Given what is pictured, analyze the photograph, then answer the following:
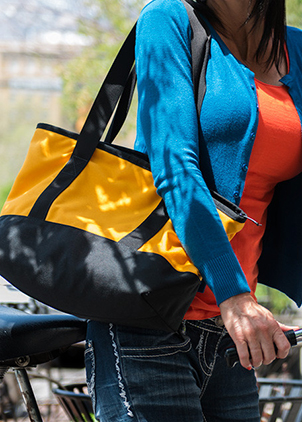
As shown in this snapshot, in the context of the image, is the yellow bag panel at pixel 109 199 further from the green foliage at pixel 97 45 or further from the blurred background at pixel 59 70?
the green foliage at pixel 97 45

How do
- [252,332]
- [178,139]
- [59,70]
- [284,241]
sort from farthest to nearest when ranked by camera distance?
[59,70] → [284,241] → [178,139] → [252,332]

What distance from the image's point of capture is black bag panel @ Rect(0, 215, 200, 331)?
4.00ft

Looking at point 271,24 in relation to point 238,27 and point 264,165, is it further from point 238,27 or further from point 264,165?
point 264,165

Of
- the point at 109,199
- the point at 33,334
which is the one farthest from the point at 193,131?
the point at 33,334

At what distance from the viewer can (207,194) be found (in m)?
1.26

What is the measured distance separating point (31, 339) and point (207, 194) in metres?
0.68

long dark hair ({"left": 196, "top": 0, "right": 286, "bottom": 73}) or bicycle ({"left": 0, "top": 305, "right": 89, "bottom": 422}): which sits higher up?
long dark hair ({"left": 196, "top": 0, "right": 286, "bottom": 73})

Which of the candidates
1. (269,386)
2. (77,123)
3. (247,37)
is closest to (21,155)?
(77,123)

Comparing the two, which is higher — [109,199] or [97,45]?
[109,199]

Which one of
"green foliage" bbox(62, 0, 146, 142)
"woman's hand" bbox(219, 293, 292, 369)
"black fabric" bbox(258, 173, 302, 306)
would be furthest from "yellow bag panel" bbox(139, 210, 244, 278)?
"green foliage" bbox(62, 0, 146, 142)

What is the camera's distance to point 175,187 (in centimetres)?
126

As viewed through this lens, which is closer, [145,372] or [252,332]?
[252,332]

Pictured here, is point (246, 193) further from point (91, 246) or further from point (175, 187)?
point (91, 246)

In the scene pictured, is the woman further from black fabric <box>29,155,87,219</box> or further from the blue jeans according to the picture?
black fabric <box>29,155,87,219</box>
